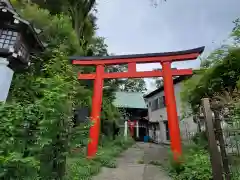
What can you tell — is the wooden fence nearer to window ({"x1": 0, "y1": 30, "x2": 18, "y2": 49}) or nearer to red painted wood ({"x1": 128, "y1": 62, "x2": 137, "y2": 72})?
red painted wood ({"x1": 128, "y1": 62, "x2": 137, "y2": 72})

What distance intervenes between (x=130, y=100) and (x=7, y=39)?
783 inches

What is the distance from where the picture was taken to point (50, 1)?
1445 cm

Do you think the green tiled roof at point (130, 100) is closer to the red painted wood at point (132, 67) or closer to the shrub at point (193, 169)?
the red painted wood at point (132, 67)

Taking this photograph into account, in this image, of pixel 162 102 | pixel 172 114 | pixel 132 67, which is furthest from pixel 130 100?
pixel 172 114

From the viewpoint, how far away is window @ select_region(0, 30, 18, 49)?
8070 mm

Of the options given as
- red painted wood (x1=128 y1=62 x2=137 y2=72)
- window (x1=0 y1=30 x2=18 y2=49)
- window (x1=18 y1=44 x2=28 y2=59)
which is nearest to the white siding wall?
red painted wood (x1=128 y1=62 x2=137 y2=72)

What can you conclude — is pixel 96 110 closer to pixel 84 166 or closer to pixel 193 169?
pixel 84 166

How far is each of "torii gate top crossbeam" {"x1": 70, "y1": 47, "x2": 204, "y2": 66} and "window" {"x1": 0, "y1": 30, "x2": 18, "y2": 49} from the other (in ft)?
8.78

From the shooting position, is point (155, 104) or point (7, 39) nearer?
point (7, 39)

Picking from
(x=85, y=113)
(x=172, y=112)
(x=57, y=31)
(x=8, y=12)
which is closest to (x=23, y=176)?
(x=172, y=112)

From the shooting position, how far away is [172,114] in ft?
27.8

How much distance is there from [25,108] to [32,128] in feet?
1.06

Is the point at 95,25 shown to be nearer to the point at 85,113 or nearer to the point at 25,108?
the point at 85,113

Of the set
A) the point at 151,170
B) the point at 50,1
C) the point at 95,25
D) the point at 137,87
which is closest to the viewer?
the point at 151,170
